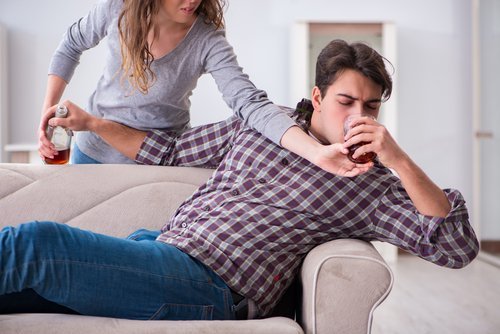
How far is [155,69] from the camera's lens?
223cm

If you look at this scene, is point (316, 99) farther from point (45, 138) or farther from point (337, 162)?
point (45, 138)

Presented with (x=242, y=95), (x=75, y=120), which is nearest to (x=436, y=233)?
(x=242, y=95)

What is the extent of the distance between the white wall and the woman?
3.18 meters

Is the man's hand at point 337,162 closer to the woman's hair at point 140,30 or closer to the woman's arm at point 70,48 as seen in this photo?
the woman's hair at point 140,30

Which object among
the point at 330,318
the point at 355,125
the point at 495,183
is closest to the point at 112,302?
the point at 330,318

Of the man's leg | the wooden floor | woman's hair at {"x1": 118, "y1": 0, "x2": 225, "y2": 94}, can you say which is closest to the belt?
the man's leg

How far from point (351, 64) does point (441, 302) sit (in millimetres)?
2166

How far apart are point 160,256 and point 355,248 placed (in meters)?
0.45

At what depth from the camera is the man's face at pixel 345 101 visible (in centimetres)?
192

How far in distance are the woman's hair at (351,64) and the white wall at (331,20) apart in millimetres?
3542

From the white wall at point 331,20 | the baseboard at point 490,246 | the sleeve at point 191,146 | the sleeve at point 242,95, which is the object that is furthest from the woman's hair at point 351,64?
the baseboard at point 490,246

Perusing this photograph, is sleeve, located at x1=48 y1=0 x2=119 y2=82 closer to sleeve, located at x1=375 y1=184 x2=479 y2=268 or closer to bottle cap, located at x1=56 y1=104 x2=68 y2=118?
bottle cap, located at x1=56 y1=104 x2=68 y2=118

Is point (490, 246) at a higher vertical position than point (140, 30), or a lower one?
lower

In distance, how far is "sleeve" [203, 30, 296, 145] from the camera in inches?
76.7
